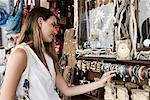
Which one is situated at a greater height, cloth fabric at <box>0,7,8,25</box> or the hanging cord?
cloth fabric at <box>0,7,8,25</box>

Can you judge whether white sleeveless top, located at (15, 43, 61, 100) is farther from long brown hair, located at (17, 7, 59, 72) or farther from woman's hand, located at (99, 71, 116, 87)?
woman's hand, located at (99, 71, 116, 87)

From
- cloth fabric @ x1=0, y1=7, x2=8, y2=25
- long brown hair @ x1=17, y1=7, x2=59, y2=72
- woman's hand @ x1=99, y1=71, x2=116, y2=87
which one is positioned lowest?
woman's hand @ x1=99, y1=71, x2=116, y2=87

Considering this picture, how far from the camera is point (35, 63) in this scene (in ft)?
5.29

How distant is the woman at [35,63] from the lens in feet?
4.90

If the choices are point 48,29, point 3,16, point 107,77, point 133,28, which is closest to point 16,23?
Answer: point 3,16

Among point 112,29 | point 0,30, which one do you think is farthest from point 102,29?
point 0,30

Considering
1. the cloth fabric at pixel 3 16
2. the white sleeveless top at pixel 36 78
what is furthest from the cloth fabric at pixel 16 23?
the white sleeveless top at pixel 36 78

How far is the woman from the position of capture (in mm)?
1494

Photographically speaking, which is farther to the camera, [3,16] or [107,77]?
[3,16]

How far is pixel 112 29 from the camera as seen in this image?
1.72m

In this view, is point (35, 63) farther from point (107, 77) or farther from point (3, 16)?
point (3, 16)

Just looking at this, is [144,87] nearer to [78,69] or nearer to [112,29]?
[112,29]

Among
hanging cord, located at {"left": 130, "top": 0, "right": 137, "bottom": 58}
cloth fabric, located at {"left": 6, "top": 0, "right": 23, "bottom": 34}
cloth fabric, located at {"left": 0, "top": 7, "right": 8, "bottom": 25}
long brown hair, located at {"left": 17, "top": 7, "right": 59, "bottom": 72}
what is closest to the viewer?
hanging cord, located at {"left": 130, "top": 0, "right": 137, "bottom": 58}

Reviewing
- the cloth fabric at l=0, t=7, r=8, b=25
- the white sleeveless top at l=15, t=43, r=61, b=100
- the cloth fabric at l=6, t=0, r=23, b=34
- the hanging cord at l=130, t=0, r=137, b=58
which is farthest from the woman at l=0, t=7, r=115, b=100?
the cloth fabric at l=0, t=7, r=8, b=25
